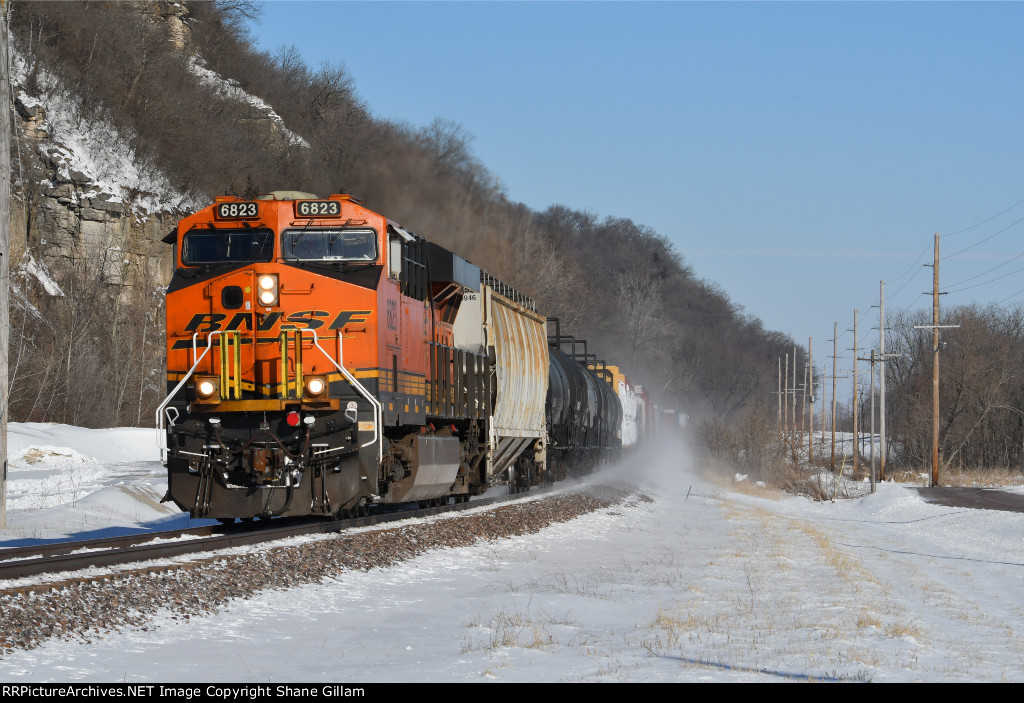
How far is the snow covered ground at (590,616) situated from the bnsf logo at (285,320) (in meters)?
3.17

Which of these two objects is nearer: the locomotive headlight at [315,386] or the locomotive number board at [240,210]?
the locomotive headlight at [315,386]

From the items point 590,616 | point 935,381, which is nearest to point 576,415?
point 935,381

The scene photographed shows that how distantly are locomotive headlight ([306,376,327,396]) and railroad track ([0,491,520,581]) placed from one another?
1.78m

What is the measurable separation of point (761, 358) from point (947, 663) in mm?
161535

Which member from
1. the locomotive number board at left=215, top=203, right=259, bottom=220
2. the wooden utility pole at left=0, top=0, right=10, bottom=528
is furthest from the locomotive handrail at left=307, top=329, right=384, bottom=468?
the wooden utility pole at left=0, top=0, right=10, bottom=528

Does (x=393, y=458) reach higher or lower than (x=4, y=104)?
lower

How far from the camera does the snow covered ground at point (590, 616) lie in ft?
24.5

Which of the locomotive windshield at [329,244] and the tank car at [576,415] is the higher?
the locomotive windshield at [329,244]

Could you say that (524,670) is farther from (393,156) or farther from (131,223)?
(393,156)

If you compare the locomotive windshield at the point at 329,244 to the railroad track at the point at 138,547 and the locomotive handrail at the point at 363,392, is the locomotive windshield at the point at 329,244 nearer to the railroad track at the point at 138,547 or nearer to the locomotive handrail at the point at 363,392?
the locomotive handrail at the point at 363,392

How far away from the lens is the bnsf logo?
1410 cm

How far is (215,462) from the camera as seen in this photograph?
13.7 metres

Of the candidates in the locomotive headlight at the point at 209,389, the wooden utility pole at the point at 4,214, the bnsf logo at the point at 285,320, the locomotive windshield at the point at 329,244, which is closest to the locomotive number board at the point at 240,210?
the locomotive windshield at the point at 329,244

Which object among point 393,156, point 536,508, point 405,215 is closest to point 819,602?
point 536,508
